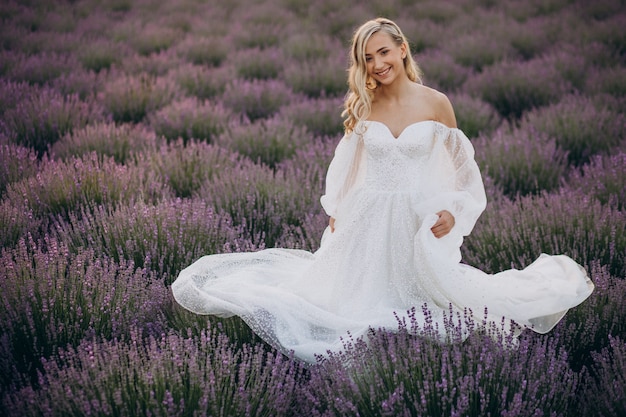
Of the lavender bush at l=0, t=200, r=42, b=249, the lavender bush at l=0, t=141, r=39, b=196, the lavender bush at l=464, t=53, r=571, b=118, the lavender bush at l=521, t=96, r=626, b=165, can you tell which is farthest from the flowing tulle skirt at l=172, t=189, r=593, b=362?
the lavender bush at l=464, t=53, r=571, b=118

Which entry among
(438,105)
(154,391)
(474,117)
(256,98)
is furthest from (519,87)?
(154,391)

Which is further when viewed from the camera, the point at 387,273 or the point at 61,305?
the point at 387,273

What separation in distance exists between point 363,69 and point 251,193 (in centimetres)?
131

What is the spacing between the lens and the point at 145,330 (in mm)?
2461

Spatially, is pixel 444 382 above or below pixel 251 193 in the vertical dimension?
above

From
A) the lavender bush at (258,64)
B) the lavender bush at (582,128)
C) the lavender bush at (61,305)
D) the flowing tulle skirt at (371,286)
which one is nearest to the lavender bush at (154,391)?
the lavender bush at (61,305)

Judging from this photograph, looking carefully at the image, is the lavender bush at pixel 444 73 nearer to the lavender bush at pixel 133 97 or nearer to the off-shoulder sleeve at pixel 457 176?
the lavender bush at pixel 133 97

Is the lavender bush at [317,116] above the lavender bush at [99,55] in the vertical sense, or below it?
below

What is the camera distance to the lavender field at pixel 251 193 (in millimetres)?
1895

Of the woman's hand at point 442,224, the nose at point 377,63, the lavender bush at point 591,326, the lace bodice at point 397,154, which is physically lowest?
the lavender bush at point 591,326

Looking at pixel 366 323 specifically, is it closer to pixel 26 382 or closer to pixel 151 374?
pixel 151 374

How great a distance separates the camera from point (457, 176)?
2.61m

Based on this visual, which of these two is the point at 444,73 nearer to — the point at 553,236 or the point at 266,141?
the point at 266,141

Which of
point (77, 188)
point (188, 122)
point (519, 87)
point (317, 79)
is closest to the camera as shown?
point (77, 188)
